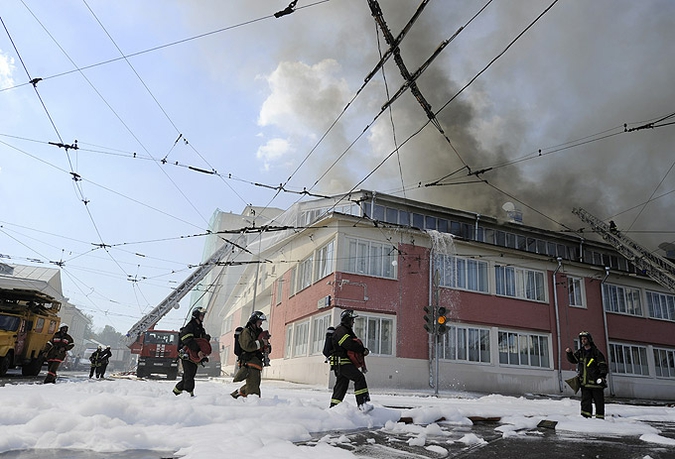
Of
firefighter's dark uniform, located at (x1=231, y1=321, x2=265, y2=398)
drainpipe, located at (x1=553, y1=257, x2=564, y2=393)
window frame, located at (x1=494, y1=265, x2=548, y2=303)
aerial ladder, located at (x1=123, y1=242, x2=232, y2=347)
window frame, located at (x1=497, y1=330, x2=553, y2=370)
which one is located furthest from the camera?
aerial ladder, located at (x1=123, y1=242, x2=232, y2=347)

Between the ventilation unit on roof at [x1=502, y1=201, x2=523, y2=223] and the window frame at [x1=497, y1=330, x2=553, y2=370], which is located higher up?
the ventilation unit on roof at [x1=502, y1=201, x2=523, y2=223]

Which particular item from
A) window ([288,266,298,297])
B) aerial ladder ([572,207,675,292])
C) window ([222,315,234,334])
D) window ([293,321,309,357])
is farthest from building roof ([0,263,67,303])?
aerial ladder ([572,207,675,292])

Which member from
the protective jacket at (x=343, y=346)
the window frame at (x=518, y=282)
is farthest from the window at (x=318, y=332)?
the protective jacket at (x=343, y=346)

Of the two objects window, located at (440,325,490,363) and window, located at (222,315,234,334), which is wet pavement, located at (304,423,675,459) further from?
window, located at (222,315,234,334)

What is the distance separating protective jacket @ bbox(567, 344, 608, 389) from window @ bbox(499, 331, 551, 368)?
1329 cm

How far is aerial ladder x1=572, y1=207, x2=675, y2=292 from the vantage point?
948 inches

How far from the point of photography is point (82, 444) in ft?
13.7

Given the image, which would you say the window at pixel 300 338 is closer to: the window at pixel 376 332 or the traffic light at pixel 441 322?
the window at pixel 376 332

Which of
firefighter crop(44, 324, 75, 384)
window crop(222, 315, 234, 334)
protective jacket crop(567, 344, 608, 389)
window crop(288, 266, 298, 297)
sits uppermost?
window crop(288, 266, 298, 297)

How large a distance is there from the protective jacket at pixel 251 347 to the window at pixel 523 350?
1665cm

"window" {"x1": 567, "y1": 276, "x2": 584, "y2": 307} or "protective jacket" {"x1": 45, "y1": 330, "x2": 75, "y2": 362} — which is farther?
"window" {"x1": 567, "y1": 276, "x2": 584, "y2": 307}

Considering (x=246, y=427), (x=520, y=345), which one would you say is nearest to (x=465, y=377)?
(x=520, y=345)

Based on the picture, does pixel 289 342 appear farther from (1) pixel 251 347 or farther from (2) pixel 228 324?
(2) pixel 228 324

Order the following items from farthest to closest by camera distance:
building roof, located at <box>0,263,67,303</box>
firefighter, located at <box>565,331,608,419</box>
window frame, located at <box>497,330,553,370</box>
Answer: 1. building roof, located at <box>0,263,67,303</box>
2. window frame, located at <box>497,330,553,370</box>
3. firefighter, located at <box>565,331,608,419</box>
